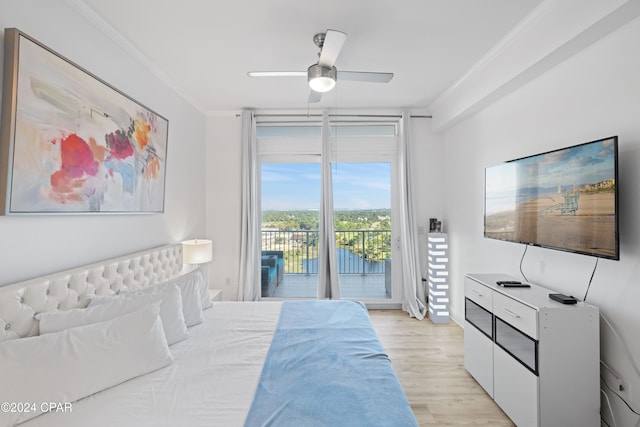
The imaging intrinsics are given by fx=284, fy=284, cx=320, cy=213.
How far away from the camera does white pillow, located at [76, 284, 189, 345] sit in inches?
58.5

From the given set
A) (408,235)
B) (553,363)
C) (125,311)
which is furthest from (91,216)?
(408,235)

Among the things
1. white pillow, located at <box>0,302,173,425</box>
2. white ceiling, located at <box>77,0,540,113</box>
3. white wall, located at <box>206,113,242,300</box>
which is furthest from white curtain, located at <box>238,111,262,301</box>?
white pillow, located at <box>0,302,173,425</box>

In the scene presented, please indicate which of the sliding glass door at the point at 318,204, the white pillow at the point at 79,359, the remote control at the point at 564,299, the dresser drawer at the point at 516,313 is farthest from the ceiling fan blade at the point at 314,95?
the remote control at the point at 564,299

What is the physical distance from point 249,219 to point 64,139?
7.44 ft

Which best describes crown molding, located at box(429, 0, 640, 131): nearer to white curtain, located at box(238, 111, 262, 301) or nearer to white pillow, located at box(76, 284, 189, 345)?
white curtain, located at box(238, 111, 262, 301)

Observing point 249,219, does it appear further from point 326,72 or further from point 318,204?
point 326,72

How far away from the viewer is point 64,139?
1.71 m

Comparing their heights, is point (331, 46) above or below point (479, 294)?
above

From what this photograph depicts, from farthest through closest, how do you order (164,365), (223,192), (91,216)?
(223,192), (91,216), (164,365)

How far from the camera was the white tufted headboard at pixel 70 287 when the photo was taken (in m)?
1.37

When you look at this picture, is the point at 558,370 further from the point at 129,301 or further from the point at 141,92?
the point at 141,92

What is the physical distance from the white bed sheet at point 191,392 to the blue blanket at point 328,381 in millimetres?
84

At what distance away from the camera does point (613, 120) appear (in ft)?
5.64

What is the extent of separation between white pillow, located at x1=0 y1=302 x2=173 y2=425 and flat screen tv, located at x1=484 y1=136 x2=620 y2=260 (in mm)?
2585
